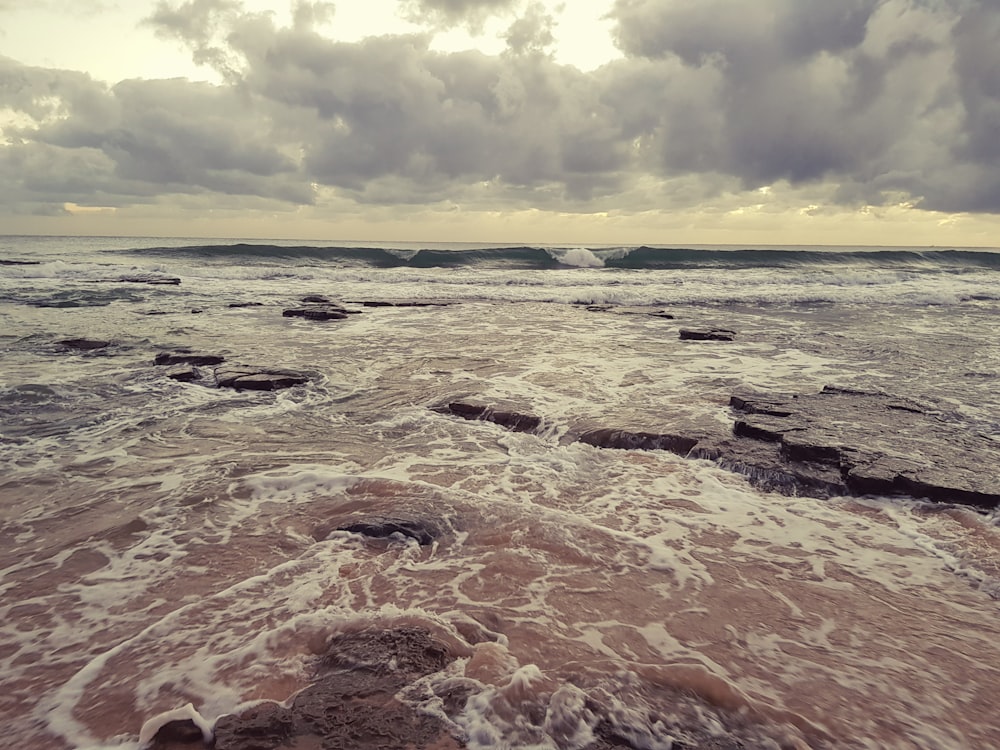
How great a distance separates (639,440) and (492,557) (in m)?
2.51

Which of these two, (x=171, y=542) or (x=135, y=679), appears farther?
(x=171, y=542)

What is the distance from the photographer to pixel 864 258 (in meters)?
48.4

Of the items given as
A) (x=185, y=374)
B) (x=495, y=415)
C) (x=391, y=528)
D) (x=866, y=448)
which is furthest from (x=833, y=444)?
(x=185, y=374)

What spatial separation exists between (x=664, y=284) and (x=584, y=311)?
11.1 meters

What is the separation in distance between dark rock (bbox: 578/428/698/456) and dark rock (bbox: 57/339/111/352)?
8.42 meters

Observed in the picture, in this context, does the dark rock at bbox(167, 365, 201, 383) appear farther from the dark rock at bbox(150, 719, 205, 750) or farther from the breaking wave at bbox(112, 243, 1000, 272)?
the breaking wave at bbox(112, 243, 1000, 272)

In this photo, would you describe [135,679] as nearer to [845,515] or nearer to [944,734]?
[944,734]

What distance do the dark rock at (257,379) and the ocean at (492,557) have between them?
0.18ft

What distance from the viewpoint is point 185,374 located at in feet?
26.1

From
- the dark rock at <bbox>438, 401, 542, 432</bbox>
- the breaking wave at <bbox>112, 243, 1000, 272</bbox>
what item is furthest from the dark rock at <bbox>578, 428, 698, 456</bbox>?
the breaking wave at <bbox>112, 243, 1000, 272</bbox>

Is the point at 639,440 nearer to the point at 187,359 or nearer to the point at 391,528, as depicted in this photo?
the point at 391,528

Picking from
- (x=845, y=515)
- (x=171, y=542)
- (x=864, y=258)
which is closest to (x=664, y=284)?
(x=845, y=515)

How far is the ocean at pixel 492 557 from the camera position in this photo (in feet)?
7.61

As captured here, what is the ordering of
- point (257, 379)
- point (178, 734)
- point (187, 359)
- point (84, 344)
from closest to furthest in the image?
1. point (178, 734)
2. point (257, 379)
3. point (187, 359)
4. point (84, 344)
